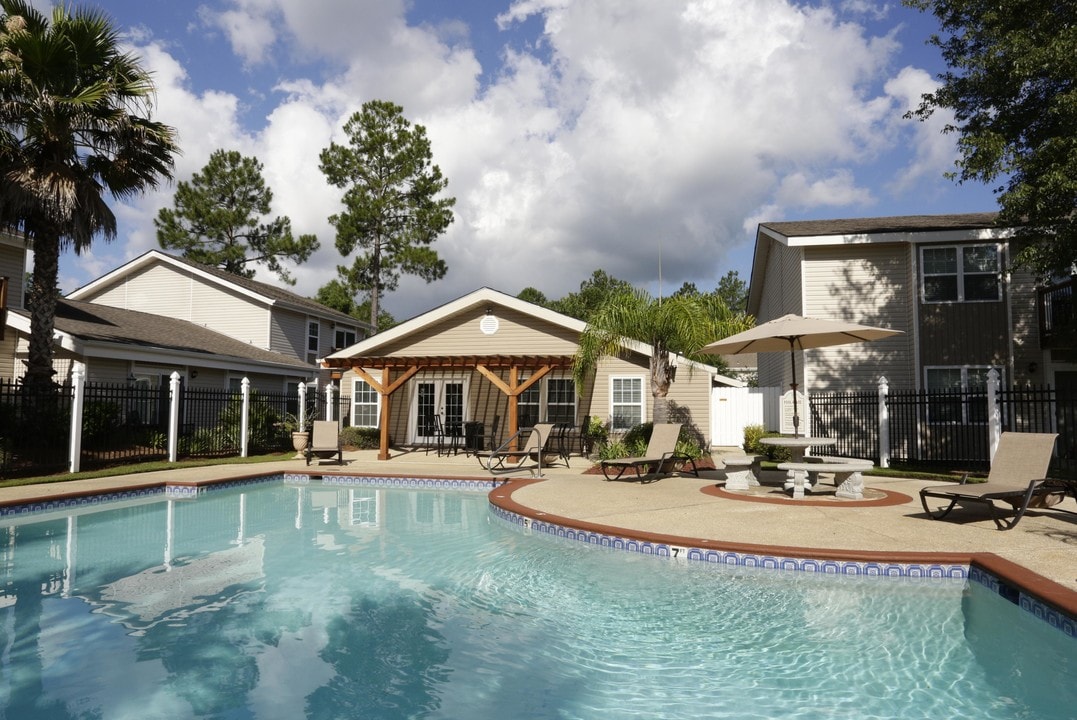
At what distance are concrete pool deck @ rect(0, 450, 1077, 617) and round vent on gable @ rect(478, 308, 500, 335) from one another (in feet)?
21.9

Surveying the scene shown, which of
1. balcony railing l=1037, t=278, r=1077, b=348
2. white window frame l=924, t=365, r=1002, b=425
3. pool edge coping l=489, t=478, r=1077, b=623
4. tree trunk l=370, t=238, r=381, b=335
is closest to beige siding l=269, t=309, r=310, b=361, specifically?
tree trunk l=370, t=238, r=381, b=335

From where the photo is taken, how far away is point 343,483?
1382cm

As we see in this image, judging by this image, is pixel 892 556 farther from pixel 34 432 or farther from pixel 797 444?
pixel 34 432

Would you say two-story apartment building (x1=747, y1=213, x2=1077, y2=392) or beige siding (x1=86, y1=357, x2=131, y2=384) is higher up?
two-story apartment building (x1=747, y1=213, x2=1077, y2=392)

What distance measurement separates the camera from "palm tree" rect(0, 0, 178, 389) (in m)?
13.0

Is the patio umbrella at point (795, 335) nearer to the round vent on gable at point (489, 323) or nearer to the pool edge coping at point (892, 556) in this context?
the pool edge coping at point (892, 556)

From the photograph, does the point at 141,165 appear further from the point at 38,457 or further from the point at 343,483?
the point at 343,483

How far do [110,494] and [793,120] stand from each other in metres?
16.6

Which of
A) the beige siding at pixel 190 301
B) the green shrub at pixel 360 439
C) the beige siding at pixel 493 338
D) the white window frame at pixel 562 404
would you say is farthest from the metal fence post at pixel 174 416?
the beige siding at pixel 190 301

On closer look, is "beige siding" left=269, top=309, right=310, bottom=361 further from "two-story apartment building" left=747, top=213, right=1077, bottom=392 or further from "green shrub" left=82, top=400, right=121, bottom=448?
"two-story apartment building" left=747, top=213, right=1077, bottom=392

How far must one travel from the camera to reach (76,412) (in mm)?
12938

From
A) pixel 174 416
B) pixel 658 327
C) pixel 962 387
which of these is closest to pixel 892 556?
pixel 658 327

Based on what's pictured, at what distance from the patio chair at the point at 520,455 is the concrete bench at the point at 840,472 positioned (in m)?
5.08

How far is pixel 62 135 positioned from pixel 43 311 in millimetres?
3825
